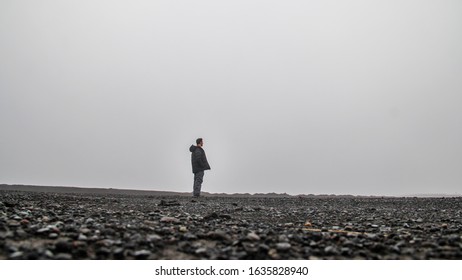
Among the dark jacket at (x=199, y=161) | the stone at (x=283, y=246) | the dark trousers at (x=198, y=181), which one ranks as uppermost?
the dark jacket at (x=199, y=161)

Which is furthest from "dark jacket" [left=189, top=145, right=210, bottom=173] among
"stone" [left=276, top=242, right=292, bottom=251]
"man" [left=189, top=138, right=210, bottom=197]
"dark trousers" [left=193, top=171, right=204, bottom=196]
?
"stone" [left=276, top=242, right=292, bottom=251]

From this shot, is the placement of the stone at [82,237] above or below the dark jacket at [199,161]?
below

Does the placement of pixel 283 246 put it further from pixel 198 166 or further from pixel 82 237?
pixel 198 166

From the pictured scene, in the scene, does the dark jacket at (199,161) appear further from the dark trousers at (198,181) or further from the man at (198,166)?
the dark trousers at (198,181)

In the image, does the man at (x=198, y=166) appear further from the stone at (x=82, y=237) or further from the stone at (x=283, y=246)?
the stone at (x=283, y=246)

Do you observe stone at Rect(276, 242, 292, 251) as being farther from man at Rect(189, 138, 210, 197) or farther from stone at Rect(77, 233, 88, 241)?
man at Rect(189, 138, 210, 197)

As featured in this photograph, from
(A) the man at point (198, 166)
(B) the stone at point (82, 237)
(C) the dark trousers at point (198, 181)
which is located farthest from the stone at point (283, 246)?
(C) the dark trousers at point (198, 181)

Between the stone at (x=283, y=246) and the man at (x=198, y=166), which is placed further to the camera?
the man at (x=198, y=166)
